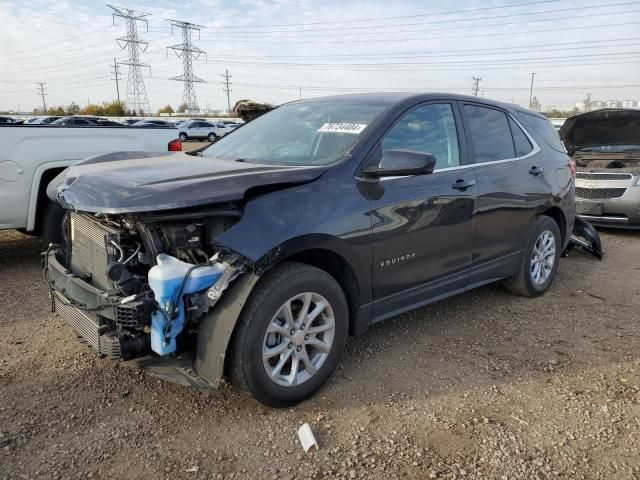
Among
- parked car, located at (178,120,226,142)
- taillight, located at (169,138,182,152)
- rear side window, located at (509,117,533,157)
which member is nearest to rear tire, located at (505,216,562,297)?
rear side window, located at (509,117,533,157)

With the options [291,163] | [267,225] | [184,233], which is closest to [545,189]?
[291,163]

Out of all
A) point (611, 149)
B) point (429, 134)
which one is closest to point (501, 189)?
point (429, 134)

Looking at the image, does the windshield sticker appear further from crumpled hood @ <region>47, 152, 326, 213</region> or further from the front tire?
the front tire

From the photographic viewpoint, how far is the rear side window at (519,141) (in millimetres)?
4453

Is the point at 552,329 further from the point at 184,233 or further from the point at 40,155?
the point at 40,155

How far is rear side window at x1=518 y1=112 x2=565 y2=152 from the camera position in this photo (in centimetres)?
480

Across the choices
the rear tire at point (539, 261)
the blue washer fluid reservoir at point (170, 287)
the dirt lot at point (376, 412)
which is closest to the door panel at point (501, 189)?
the rear tire at point (539, 261)

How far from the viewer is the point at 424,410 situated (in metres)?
2.94

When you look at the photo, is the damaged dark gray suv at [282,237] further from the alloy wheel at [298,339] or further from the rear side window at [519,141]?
the rear side window at [519,141]

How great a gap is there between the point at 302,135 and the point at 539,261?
2.65 meters

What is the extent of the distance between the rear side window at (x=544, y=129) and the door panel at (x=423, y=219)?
134cm

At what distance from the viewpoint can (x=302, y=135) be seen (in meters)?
3.58

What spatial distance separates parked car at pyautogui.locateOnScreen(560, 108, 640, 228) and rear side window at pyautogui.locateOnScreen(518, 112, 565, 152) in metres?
3.08

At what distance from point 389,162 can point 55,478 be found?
233cm
